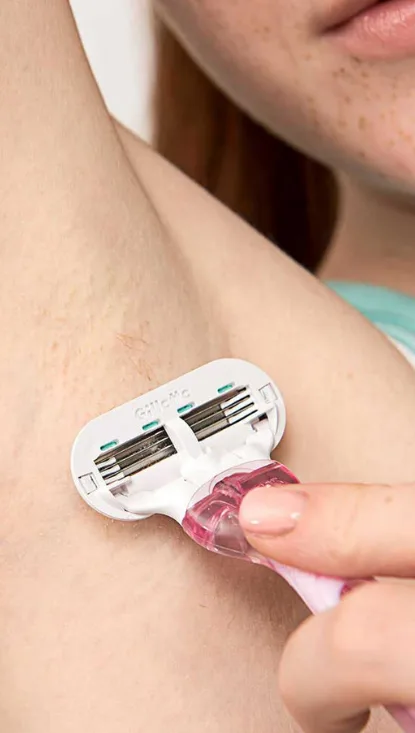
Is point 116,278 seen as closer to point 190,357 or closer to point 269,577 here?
point 190,357

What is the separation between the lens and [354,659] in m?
0.27

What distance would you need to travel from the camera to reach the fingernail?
0.30 meters

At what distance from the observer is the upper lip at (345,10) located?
52cm

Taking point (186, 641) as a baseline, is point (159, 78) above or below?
above

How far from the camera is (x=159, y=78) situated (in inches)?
33.9

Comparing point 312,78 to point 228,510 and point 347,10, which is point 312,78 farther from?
point 228,510

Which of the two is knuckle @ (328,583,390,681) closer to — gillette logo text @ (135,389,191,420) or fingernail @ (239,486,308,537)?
fingernail @ (239,486,308,537)

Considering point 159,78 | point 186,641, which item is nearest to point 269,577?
point 186,641

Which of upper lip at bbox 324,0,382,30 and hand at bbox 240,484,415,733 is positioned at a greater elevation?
upper lip at bbox 324,0,382,30

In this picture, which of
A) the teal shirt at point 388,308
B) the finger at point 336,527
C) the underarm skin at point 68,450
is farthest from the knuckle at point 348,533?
the teal shirt at point 388,308

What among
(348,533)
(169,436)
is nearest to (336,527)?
(348,533)

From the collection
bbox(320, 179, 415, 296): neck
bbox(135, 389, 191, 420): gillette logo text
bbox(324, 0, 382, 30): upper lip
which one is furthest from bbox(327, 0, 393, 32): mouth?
bbox(135, 389, 191, 420): gillette logo text

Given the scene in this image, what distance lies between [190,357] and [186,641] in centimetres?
14

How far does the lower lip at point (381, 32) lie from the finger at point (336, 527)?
0.36 meters
